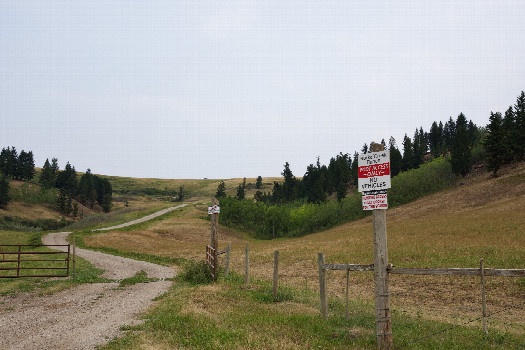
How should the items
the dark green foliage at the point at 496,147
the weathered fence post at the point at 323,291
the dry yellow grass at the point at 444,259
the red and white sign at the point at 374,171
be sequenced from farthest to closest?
the dark green foliage at the point at 496,147, the dry yellow grass at the point at 444,259, the weathered fence post at the point at 323,291, the red and white sign at the point at 374,171

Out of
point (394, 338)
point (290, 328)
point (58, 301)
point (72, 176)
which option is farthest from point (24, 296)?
point (72, 176)

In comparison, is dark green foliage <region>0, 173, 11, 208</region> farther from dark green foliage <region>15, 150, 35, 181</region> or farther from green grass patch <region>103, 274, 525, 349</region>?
green grass patch <region>103, 274, 525, 349</region>

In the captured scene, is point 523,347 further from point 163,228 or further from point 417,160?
point 417,160

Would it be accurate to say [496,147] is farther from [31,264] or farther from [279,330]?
[279,330]

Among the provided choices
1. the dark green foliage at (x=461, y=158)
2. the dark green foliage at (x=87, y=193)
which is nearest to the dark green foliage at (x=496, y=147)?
the dark green foliage at (x=461, y=158)

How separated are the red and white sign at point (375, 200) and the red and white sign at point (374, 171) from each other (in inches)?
3.8

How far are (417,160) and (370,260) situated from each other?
120m

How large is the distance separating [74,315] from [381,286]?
9.76 metres

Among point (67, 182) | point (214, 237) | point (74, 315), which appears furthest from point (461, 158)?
point (67, 182)

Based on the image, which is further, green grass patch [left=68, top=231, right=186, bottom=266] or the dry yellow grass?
green grass patch [left=68, top=231, right=186, bottom=266]

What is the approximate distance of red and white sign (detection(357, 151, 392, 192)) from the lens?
8.16 m

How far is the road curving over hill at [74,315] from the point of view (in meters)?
9.01

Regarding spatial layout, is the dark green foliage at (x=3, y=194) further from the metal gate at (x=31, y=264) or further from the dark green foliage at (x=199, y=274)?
the dark green foliage at (x=199, y=274)

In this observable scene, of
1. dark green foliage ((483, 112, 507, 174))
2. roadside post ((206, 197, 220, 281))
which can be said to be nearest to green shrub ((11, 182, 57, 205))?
roadside post ((206, 197, 220, 281))
